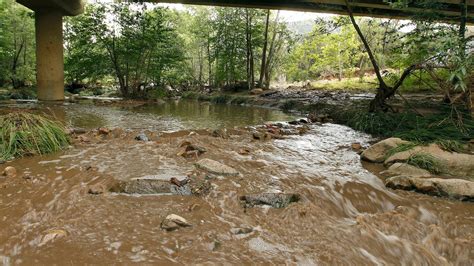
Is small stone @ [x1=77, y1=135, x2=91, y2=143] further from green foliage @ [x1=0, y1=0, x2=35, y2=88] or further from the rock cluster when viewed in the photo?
green foliage @ [x1=0, y1=0, x2=35, y2=88]

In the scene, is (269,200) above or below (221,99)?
below

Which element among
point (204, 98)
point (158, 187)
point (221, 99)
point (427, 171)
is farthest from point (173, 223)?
point (204, 98)

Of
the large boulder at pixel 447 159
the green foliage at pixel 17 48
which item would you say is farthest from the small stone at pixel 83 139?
the green foliage at pixel 17 48

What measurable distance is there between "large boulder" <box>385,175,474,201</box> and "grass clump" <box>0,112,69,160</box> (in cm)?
498

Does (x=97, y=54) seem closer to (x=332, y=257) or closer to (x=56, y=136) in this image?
(x=56, y=136)

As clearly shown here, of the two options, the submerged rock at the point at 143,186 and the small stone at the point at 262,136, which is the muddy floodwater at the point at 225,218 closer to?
the submerged rock at the point at 143,186

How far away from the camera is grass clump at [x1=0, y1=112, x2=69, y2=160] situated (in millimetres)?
4289

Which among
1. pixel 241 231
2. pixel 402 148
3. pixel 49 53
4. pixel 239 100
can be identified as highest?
pixel 49 53

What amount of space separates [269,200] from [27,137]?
383 centimetres

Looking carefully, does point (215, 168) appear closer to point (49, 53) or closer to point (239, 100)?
point (239, 100)

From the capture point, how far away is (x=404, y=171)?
436cm

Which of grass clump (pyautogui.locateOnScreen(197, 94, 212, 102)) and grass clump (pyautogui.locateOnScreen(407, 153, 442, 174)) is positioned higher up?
grass clump (pyautogui.locateOnScreen(197, 94, 212, 102))

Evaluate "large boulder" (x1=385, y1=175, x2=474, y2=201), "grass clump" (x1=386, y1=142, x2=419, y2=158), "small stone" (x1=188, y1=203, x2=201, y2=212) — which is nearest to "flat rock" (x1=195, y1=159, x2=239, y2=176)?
"small stone" (x1=188, y1=203, x2=201, y2=212)

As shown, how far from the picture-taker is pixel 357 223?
2984 mm
